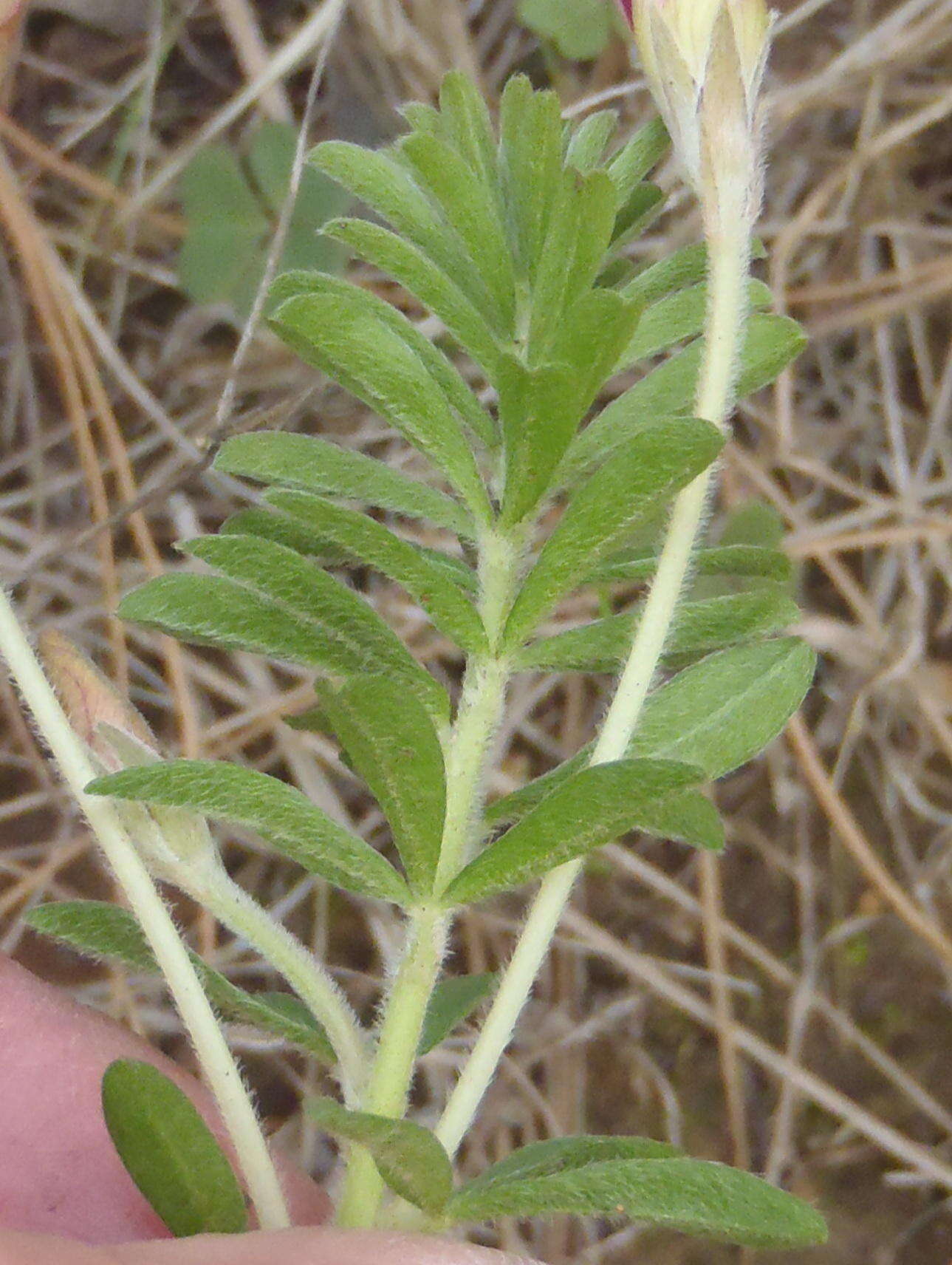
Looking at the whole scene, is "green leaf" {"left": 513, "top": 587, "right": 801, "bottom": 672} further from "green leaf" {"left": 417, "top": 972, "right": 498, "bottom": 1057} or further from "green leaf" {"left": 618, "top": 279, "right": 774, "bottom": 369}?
"green leaf" {"left": 417, "top": 972, "right": 498, "bottom": 1057}

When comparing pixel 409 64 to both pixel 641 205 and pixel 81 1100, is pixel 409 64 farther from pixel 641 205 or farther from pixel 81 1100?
pixel 81 1100

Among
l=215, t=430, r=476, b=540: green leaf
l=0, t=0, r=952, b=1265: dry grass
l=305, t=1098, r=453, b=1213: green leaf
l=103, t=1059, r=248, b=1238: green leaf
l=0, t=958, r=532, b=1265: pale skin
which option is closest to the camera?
l=305, t=1098, r=453, b=1213: green leaf

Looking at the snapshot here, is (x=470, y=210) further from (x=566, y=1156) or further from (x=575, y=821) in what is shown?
(x=566, y=1156)

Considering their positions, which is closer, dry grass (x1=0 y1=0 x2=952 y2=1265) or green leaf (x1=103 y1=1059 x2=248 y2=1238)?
green leaf (x1=103 y1=1059 x2=248 y2=1238)

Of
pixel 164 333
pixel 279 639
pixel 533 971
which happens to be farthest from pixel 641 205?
pixel 164 333

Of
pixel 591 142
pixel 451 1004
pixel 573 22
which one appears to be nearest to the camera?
pixel 591 142

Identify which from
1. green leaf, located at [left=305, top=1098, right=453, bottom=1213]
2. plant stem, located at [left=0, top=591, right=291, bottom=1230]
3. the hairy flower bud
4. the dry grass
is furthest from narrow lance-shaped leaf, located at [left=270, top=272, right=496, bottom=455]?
the dry grass

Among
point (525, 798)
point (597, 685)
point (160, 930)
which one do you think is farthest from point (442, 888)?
point (597, 685)

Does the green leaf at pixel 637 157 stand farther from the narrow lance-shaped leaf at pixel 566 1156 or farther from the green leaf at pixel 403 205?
the narrow lance-shaped leaf at pixel 566 1156
